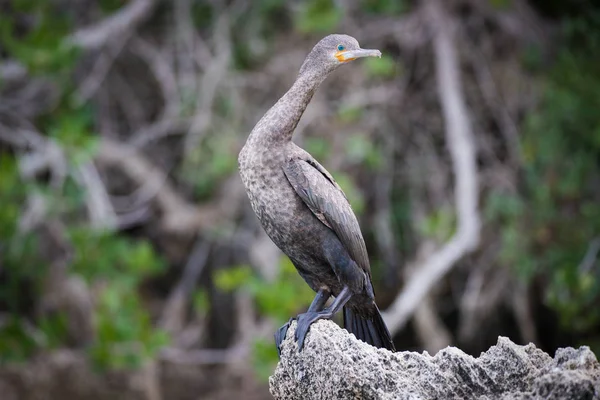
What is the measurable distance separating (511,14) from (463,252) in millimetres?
2245

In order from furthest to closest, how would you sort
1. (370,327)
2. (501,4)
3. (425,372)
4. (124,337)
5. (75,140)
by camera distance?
(501,4) → (75,140) → (124,337) → (370,327) → (425,372)

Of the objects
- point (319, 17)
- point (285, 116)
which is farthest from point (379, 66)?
point (285, 116)

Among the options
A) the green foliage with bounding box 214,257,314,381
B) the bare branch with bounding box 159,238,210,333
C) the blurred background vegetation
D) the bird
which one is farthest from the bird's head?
the bare branch with bounding box 159,238,210,333

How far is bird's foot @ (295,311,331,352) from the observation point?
2869 millimetres

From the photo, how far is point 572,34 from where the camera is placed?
645 cm

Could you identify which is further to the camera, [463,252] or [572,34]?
[572,34]

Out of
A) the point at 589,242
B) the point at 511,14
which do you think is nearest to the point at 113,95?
the point at 511,14

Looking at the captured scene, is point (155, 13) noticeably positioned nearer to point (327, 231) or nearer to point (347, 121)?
point (347, 121)

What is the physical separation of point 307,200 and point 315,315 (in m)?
0.39

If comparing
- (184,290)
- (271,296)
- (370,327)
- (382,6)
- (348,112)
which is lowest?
(184,290)

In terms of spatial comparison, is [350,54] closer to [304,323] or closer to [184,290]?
[304,323]

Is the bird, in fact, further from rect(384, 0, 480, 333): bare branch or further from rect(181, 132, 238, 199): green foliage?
rect(181, 132, 238, 199): green foliage

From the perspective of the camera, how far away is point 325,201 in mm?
3070

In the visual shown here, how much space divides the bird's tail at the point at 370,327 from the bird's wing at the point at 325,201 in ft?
0.62
